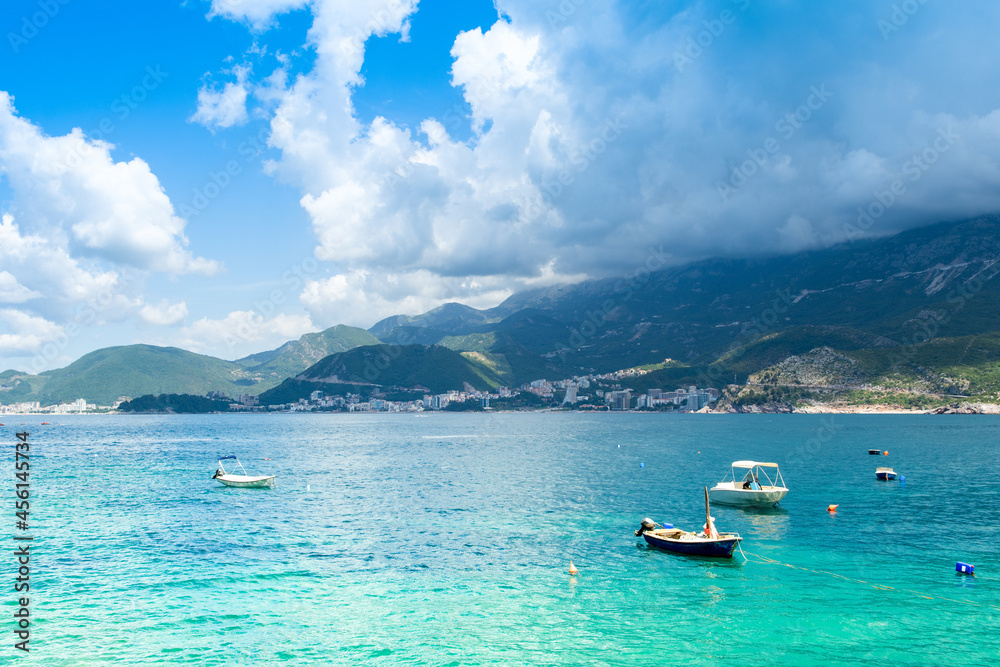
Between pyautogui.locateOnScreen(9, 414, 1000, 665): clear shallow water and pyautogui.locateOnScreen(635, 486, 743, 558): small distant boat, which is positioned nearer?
pyautogui.locateOnScreen(9, 414, 1000, 665): clear shallow water

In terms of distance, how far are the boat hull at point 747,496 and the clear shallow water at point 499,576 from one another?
2.12m

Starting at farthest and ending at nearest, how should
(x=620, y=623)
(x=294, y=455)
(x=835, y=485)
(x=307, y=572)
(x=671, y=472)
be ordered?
(x=294, y=455) < (x=671, y=472) < (x=835, y=485) < (x=307, y=572) < (x=620, y=623)

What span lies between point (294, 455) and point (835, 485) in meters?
111

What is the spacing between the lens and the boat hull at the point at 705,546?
148ft

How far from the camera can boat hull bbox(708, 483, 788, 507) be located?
221 ft

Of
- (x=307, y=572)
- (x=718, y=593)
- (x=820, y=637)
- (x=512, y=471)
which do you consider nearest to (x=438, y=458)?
(x=512, y=471)

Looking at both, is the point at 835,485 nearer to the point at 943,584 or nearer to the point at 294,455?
the point at 943,584

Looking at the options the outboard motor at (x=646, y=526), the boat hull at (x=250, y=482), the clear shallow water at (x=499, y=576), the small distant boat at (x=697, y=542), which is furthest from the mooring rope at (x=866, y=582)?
the boat hull at (x=250, y=482)

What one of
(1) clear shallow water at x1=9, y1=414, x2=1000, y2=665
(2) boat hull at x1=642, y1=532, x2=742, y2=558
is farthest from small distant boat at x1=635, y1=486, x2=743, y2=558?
(1) clear shallow water at x1=9, y1=414, x2=1000, y2=665

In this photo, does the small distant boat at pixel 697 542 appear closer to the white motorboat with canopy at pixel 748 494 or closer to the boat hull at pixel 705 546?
the boat hull at pixel 705 546

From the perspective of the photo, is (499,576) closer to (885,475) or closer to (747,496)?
(747,496)

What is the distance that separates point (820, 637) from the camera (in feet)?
98.5

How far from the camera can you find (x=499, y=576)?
4034cm

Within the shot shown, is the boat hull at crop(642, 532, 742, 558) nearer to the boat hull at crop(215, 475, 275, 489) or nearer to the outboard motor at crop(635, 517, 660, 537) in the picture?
the outboard motor at crop(635, 517, 660, 537)
